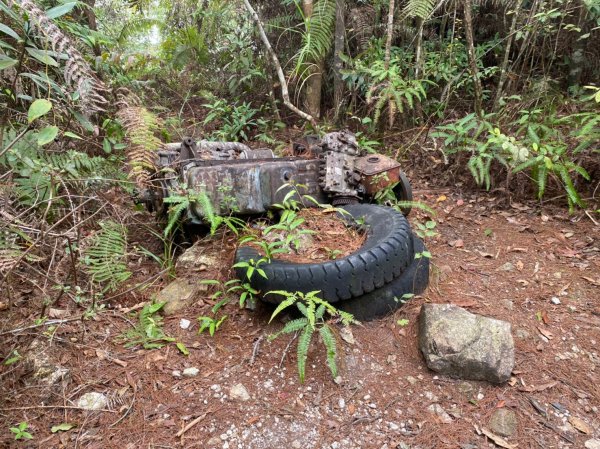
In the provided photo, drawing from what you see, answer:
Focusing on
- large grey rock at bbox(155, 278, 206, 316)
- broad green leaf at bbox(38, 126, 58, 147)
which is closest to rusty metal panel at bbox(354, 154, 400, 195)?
large grey rock at bbox(155, 278, 206, 316)

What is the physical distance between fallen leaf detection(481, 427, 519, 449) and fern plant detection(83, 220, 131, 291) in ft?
8.68

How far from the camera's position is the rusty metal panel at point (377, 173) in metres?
3.70

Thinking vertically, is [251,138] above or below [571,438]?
above

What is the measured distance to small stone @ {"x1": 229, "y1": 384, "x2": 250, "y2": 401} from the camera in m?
2.28

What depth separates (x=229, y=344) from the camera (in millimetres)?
2633

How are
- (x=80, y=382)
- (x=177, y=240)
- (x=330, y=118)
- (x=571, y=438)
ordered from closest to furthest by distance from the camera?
(x=571, y=438) → (x=80, y=382) → (x=177, y=240) → (x=330, y=118)

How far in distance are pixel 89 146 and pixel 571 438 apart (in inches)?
186

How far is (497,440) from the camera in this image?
2.07m

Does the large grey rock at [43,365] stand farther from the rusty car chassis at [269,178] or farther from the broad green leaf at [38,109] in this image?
the broad green leaf at [38,109]

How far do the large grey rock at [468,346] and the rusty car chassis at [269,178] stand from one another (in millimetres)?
1523

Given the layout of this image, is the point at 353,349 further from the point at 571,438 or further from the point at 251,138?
the point at 251,138

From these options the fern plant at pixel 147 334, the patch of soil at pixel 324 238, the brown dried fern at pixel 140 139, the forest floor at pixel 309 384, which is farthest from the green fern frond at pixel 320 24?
the fern plant at pixel 147 334

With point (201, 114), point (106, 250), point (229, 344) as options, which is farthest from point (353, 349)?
point (201, 114)

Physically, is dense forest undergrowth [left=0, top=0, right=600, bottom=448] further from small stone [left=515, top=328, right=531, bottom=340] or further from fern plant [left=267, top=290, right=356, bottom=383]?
fern plant [left=267, top=290, right=356, bottom=383]
